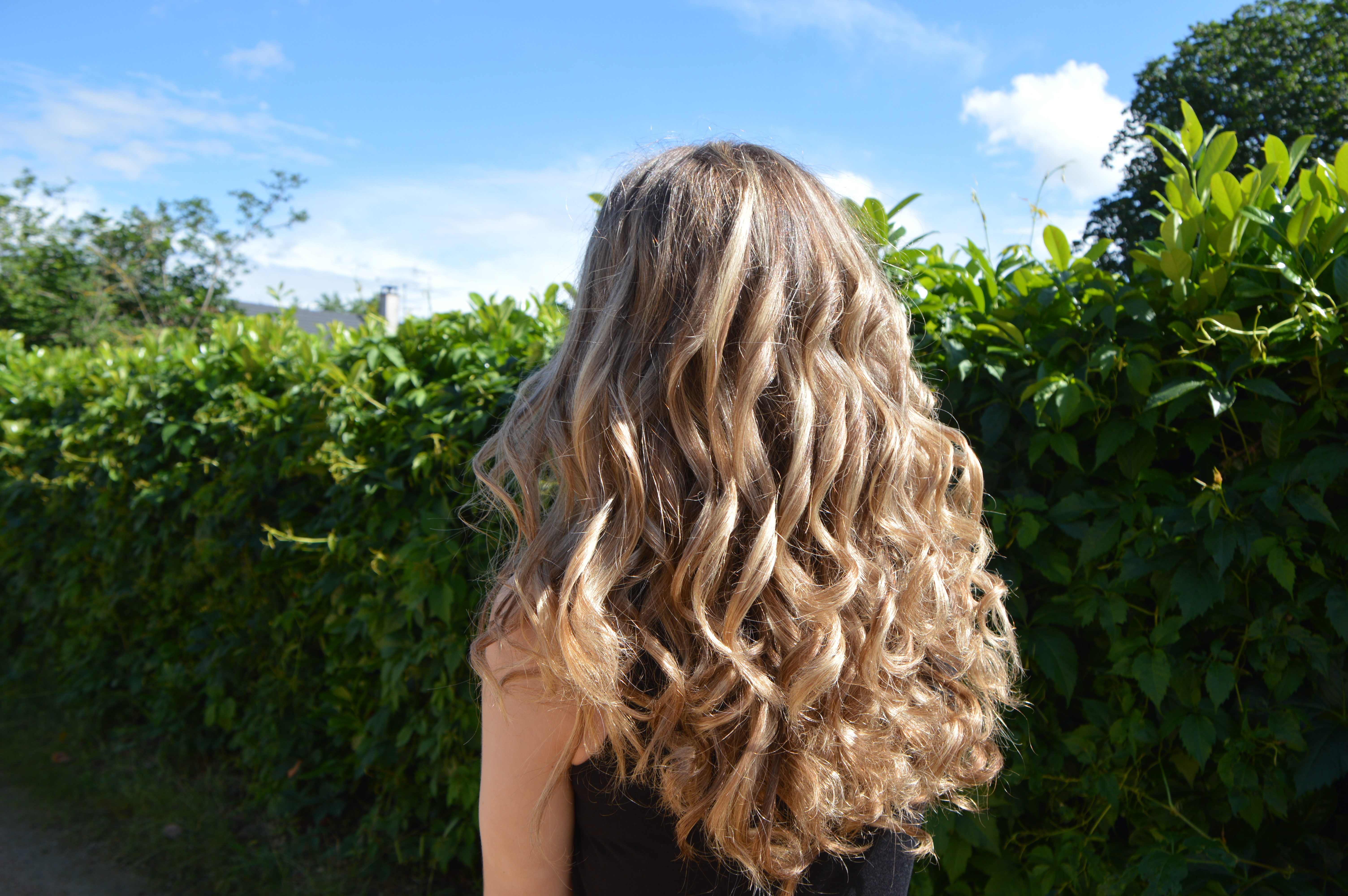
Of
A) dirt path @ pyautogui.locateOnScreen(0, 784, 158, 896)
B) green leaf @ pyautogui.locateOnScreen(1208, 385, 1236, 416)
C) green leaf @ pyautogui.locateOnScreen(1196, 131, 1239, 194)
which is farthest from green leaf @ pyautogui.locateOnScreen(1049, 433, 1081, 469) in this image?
dirt path @ pyautogui.locateOnScreen(0, 784, 158, 896)

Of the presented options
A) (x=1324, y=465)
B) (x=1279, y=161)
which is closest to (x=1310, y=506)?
(x=1324, y=465)

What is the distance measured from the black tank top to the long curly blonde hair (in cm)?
3

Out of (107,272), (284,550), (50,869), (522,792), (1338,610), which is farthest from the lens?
(107,272)

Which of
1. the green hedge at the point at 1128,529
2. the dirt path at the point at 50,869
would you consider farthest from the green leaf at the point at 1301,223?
the dirt path at the point at 50,869

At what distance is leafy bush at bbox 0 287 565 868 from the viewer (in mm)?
2732

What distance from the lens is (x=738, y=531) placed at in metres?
1.17

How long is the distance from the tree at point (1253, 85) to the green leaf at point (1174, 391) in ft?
59.6

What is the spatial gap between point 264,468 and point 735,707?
308 centimetres

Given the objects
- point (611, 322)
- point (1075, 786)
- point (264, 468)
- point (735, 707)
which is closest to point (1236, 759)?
point (1075, 786)

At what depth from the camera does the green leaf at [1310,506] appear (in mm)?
1507

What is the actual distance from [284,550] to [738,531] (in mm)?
2817

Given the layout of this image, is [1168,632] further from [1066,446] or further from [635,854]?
[635,854]

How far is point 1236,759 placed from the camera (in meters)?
1.61

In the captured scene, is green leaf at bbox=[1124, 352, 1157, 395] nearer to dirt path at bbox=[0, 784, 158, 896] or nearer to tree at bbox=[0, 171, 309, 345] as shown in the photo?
dirt path at bbox=[0, 784, 158, 896]
